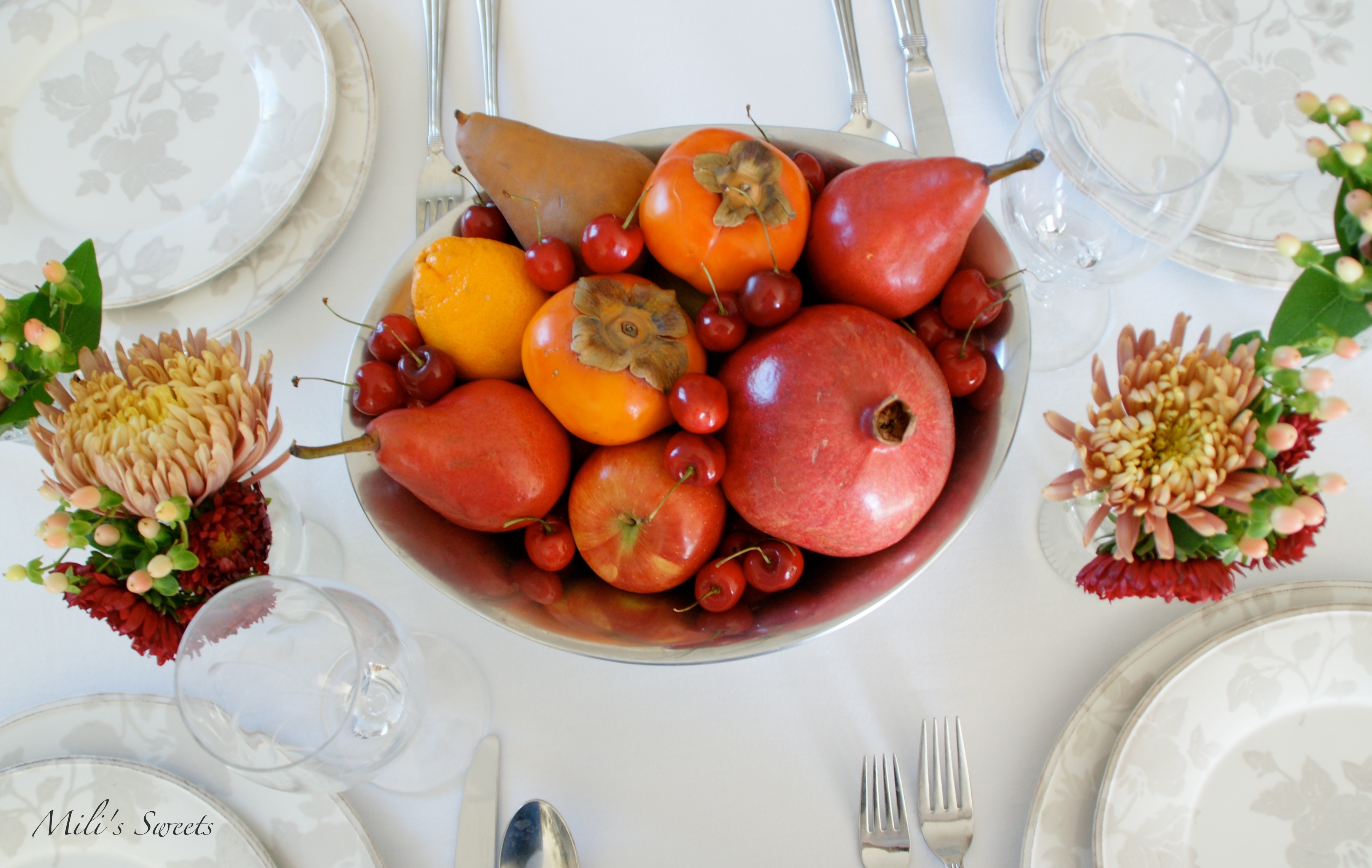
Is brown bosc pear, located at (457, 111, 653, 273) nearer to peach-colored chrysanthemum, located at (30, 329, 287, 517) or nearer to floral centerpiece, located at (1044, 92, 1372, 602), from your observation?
peach-colored chrysanthemum, located at (30, 329, 287, 517)

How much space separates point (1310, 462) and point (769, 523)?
1.59ft

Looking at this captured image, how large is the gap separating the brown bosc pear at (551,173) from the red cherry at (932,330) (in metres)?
0.23

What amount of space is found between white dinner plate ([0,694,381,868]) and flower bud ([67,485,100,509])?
0.79 feet

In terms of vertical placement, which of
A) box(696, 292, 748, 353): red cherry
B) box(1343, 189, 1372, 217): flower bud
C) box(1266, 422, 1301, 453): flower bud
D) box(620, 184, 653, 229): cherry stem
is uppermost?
box(1343, 189, 1372, 217): flower bud

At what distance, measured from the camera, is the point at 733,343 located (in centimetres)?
56

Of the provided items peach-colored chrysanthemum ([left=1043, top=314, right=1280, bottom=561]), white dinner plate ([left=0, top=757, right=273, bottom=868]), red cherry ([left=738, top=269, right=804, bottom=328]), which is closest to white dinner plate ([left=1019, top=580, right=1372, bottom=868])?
peach-colored chrysanthemum ([left=1043, top=314, right=1280, bottom=561])

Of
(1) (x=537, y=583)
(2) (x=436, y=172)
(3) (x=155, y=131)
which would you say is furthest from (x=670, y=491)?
(3) (x=155, y=131)

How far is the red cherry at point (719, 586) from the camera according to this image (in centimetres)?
56

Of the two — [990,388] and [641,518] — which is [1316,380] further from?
[641,518]

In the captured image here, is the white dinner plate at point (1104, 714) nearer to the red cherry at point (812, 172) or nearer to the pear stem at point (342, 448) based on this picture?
the red cherry at point (812, 172)

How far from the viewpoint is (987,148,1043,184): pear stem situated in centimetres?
50

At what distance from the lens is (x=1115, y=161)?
2.17 feet

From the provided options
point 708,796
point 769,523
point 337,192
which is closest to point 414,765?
point 708,796

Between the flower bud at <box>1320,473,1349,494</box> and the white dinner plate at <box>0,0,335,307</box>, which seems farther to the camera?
the white dinner plate at <box>0,0,335,307</box>
